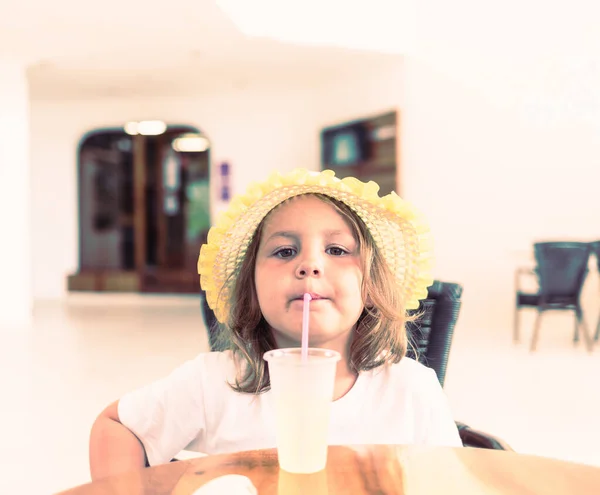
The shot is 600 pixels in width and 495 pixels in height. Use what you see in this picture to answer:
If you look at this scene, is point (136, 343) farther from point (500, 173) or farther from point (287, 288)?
point (287, 288)

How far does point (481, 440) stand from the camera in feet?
3.53

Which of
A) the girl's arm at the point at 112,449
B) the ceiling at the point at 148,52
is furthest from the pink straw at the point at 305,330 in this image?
the ceiling at the point at 148,52

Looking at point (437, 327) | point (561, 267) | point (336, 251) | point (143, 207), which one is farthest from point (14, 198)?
point (336, 251)

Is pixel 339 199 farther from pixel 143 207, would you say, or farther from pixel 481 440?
pixel 143 207

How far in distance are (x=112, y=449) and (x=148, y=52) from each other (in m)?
6.01

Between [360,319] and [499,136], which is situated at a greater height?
[499,136]

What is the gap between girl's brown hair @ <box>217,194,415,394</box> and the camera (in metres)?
0.97

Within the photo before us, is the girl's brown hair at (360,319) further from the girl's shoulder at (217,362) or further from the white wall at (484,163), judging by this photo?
the white wall at (484,163)

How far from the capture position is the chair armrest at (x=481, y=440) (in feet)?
3.39

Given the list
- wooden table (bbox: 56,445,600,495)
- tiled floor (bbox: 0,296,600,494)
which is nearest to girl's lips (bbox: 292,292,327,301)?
wooden table (bbox: 56,445,600,495)

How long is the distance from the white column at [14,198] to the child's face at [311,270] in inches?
224

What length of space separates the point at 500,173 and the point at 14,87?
16.6 ft

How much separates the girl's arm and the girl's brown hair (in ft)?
0.57

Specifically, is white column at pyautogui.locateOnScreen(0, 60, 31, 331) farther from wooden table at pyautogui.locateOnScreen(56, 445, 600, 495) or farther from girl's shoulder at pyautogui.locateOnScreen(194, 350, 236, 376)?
wooden table at pyautogui.locateOnScreen(56, 445, 600, 495)
